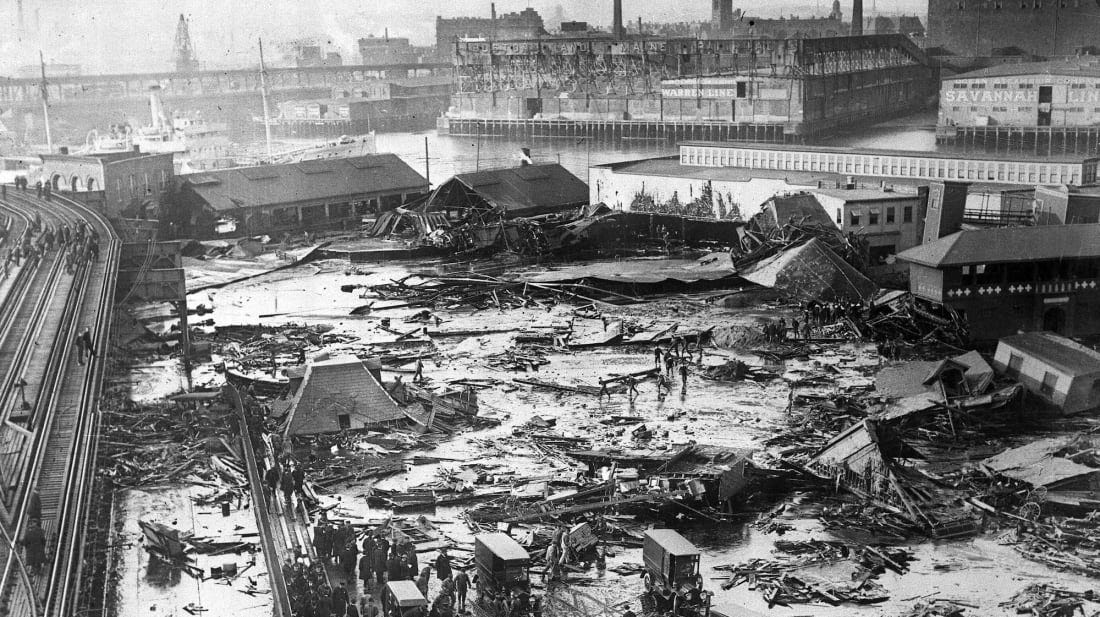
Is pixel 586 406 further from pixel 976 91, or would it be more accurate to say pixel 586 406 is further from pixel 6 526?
pixel 976 91

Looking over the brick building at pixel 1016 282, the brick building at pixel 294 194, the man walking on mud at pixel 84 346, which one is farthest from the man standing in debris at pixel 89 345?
the brick building at pixel 294 194

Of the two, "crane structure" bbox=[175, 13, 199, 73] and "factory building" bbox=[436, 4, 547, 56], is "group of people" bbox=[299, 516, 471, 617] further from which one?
"factory building" bbox=[436, 4, 547, 56]

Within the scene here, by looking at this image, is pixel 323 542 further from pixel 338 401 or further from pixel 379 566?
pixel 338 401

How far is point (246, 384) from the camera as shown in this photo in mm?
20625

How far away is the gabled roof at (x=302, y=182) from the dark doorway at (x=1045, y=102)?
36632mm

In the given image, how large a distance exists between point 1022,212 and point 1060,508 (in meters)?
17.3

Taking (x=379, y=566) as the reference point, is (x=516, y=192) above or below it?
above

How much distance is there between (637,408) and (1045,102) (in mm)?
52174

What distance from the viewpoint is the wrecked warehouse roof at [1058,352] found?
19.5 meters

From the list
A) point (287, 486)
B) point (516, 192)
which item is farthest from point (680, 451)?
point (516, 192)

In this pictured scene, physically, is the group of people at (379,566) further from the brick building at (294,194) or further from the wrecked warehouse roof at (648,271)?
the brick building at (294,194)

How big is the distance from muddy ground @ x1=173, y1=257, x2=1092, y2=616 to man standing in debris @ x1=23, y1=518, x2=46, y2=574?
14.3ft

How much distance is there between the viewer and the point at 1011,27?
91812mm

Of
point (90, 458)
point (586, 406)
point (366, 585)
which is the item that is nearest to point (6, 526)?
point (90, 458)
